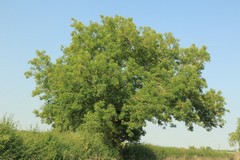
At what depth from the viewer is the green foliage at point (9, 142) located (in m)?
20.0

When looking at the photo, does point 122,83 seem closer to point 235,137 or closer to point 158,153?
point 158,153

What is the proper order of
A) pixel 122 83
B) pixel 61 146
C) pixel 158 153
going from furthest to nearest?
pixel 158 153 < pixel 122 83 < pixel 61 146

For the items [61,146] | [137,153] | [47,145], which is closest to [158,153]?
[137,153]

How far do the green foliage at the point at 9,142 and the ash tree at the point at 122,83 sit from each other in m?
13.4

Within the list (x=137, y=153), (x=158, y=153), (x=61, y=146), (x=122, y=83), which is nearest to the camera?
(x=61, y=146)

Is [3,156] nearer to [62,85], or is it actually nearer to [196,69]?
[62,85]

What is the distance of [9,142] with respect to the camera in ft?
67.4

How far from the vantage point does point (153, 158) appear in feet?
150

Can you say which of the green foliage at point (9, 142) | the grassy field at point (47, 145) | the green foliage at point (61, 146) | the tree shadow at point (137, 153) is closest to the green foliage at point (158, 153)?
the tree shadow at point (137, 153)

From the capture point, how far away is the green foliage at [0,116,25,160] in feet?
65.6

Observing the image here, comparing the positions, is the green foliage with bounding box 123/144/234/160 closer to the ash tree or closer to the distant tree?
the ash tree

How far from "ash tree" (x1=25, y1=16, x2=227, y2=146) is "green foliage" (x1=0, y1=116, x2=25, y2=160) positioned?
1341cm

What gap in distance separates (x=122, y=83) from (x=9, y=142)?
16.5 m

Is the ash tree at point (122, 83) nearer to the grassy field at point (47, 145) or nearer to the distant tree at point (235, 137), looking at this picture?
the grassy field at point (47, 145)
